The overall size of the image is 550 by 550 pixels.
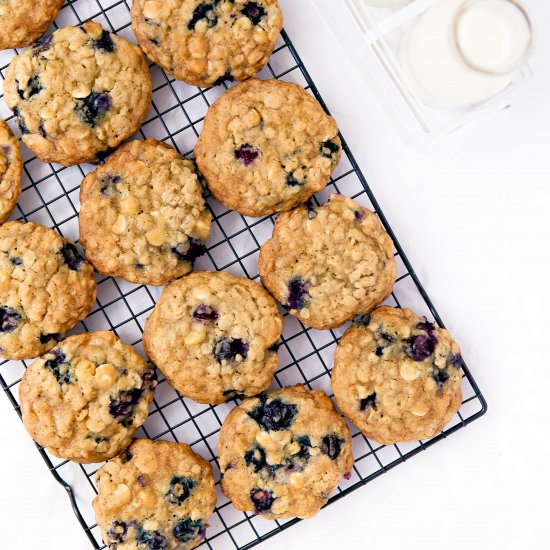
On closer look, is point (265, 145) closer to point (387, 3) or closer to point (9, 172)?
point (387, 3)

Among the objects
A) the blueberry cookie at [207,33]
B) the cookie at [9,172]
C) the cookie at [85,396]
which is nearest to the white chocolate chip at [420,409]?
the cookie at [85,396]

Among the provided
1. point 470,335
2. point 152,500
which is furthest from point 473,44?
point 152,500

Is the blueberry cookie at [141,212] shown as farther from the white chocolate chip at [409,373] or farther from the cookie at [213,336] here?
the white chocolate chip at [409,373]

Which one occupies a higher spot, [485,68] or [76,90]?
[76,90]

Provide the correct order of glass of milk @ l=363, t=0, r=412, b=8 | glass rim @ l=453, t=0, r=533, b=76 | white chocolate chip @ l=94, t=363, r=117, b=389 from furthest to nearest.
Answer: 1. glass of milk @ l=363, t=0, r=412, b=8
2. white chocolate chip @ l=94, t=363, r=117, b=389
3. glass rim @ l=453, t=0, r=533, b=76

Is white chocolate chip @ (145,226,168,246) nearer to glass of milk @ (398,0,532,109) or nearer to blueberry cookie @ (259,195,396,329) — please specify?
blueberry cookie @ (259,195,396,329)

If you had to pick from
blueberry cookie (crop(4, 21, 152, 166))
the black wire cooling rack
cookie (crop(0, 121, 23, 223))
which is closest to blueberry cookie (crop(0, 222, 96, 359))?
cookie (crop(0, 121, 23, 223))
